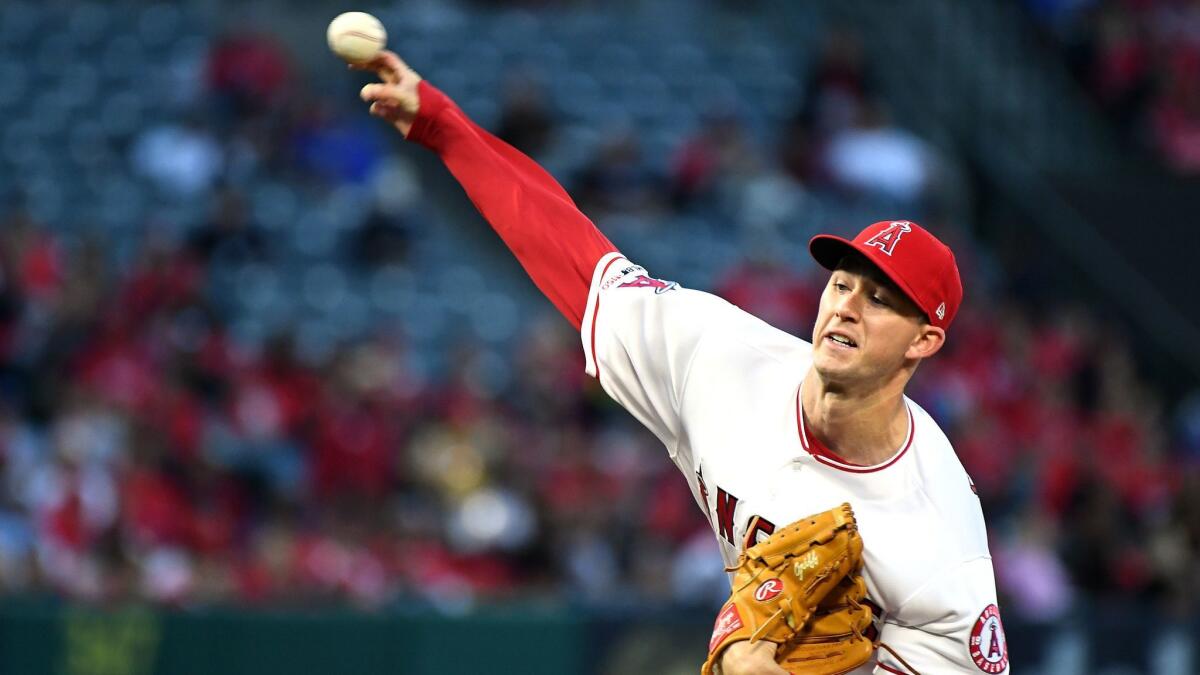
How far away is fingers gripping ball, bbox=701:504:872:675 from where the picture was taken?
12.3ft

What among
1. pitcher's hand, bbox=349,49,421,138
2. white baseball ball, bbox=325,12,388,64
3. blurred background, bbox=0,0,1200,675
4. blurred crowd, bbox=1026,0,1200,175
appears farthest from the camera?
blurred crowd, bbox=1026,0,1200,175

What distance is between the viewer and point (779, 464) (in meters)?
4.05

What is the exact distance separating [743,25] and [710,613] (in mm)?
7388

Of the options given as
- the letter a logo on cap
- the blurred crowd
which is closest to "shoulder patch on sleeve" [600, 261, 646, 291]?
the letter a logo on cap

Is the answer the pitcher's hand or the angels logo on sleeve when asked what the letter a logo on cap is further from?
the pitcher's hand

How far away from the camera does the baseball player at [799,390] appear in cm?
385

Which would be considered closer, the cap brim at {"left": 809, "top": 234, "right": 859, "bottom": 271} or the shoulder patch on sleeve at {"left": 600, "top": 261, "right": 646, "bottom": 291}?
the cap brim at {"left": 809, "top": 234, "right": 859, "bottom": 271}

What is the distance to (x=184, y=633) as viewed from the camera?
802cm

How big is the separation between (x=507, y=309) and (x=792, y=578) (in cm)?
840

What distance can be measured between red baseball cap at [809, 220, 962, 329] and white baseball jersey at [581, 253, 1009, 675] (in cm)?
33

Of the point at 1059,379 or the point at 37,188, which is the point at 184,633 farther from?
the point at 1059,379

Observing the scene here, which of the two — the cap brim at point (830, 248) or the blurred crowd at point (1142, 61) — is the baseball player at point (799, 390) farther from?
the blurred crowd at point (1142, 61)

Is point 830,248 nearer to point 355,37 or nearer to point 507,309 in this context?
point 355,37

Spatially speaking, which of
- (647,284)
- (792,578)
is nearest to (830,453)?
(792,578)
